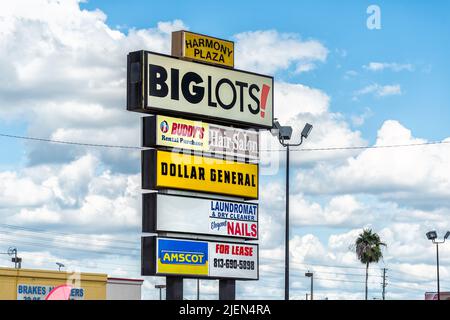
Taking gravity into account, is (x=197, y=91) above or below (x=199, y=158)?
above

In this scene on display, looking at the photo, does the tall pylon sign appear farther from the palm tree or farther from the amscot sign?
the palm tree

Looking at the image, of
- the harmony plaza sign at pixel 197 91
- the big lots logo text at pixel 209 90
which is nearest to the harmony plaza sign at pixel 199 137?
the harmony plaza sign at pixel 197 91

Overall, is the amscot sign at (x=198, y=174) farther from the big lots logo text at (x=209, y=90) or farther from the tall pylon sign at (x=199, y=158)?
the big lots logo text at (x=209, y=90)

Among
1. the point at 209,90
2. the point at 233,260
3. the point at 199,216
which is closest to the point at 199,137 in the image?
the point at 209,90

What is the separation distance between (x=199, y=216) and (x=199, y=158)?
218 centimetres

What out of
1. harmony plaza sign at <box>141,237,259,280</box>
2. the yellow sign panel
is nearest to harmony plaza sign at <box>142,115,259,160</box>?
the yellow sign panel

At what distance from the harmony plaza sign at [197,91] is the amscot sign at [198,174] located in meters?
1.67

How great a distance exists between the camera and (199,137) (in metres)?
34.2

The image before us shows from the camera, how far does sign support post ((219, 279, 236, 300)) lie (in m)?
35.5

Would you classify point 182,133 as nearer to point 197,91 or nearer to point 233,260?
point 197,91

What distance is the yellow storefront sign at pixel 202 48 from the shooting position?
1355 inches
